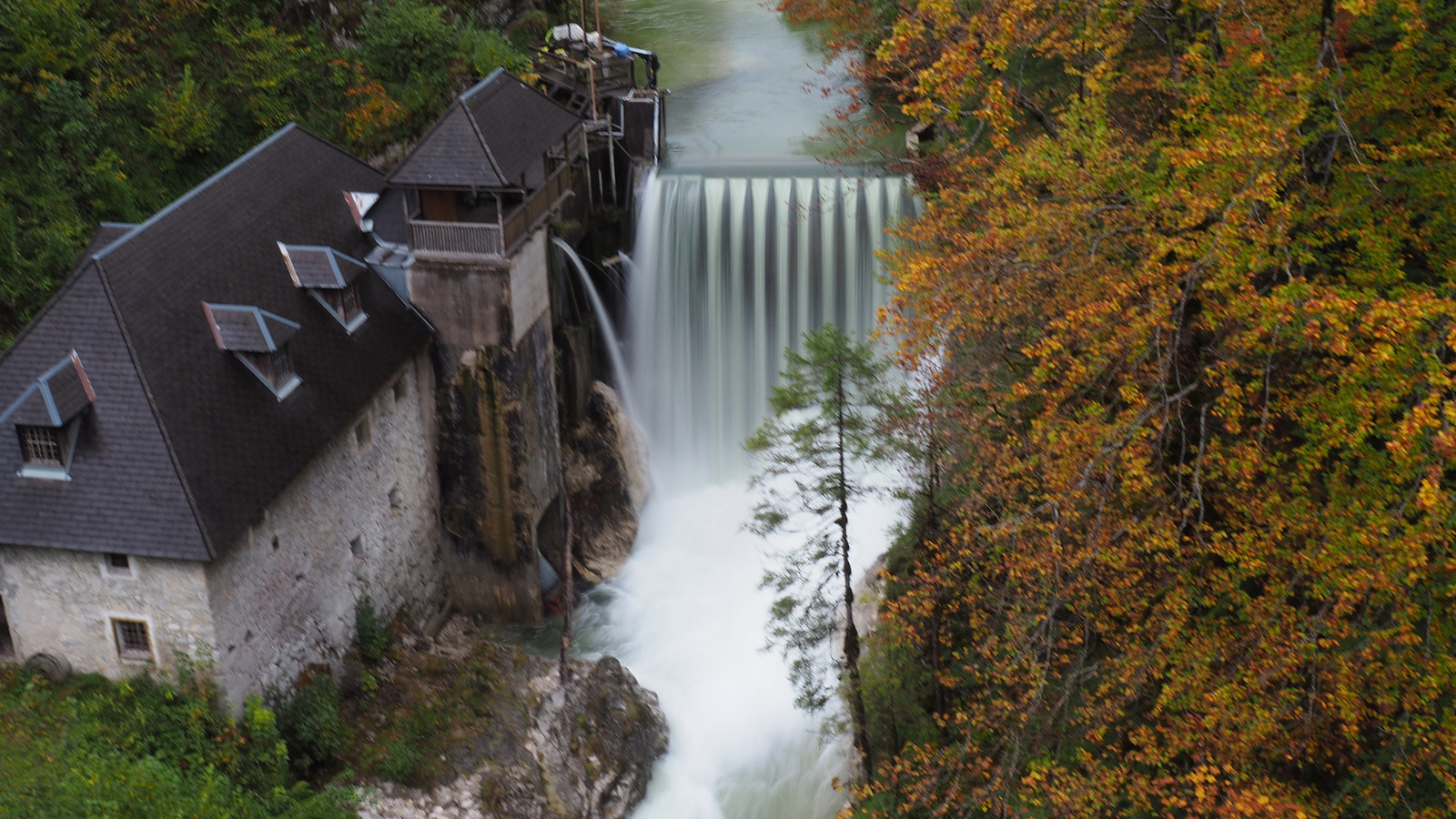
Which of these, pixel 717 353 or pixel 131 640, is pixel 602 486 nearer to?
pixel 717 353

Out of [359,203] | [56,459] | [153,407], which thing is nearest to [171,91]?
[359,203]

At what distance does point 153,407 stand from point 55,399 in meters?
1.27

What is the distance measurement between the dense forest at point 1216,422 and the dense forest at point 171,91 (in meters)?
17.5

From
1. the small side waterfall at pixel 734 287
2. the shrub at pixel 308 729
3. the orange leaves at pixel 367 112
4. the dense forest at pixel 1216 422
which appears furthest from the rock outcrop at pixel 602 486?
the dense forest at pixel 1216 422

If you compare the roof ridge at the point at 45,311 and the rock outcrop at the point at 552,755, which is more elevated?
the roof ridge at the point at 45,311

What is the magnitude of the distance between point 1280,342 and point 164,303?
16.1 meters

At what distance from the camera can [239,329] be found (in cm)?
1947

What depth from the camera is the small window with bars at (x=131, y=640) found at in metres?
18.2

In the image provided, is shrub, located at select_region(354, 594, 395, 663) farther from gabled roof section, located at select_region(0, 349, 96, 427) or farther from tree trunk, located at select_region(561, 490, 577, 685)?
gabled roof section, located at select_region(0, 349, 96, 427)

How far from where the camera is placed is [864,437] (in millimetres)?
18109

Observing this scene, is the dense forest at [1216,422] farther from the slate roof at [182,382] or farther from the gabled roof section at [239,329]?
the gabled roof section at [239,329]

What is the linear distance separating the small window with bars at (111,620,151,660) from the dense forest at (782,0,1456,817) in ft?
36.1

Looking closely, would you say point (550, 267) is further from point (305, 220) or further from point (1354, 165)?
point (1354, 165)

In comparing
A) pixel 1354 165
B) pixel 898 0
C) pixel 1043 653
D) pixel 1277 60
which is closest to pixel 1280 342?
pixel 1354 165
